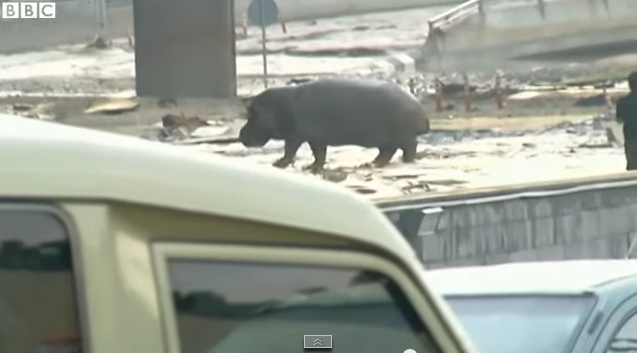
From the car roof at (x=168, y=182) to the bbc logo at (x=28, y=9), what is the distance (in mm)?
10484

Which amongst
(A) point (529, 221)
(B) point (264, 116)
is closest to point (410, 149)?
(B) point (264, 116)

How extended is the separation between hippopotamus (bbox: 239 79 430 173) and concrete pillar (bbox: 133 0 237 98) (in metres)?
0.50

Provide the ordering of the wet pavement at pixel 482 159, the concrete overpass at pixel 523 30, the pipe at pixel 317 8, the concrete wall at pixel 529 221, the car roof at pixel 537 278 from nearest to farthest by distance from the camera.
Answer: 1. the car roof at pixel 537 278
2. the concrete wall at pixel 529 221
3. the wet pavement at pixel 482 159
4. the pipe at pixel 317 8
5. the concrete overpass at pixel 523 30

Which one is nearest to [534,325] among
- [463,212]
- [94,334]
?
[94,334]

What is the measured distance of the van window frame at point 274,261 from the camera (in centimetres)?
143

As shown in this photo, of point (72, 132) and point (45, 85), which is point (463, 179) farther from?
point (72, 132)

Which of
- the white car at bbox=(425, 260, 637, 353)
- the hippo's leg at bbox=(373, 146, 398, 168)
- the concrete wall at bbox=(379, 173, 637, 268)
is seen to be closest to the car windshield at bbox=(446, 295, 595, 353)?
the white car at bbox=(425, 260, 637, 353)

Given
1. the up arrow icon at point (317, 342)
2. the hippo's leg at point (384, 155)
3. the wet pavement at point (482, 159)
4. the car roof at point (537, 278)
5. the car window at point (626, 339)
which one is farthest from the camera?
the hippo's leg at point (384, 155)

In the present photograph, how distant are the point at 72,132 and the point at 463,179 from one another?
11363 millimetres

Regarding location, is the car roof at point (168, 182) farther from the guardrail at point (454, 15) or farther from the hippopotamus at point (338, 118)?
the guardrail at point (454, 15)

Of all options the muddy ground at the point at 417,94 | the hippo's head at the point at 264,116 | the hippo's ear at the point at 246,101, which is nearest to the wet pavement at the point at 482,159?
the muddy ground at the point at 417,94

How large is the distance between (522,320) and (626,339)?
0.32m

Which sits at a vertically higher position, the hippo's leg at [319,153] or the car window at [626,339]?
the car window at [626,339]

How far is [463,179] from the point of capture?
1286cm
